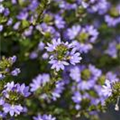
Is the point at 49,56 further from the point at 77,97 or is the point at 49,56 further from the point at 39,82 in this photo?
the point at 77,97

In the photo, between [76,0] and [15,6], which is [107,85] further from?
[15,6]

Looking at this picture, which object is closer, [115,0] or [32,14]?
[32,14]

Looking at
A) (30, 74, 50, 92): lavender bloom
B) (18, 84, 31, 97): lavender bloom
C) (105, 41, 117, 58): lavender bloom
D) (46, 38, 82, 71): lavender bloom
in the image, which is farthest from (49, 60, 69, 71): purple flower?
(105, 41, 117, 58): lavender bloom

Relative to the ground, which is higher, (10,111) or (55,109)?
(55,109)

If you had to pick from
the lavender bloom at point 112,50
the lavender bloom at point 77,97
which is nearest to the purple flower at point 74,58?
the lavender bloom at point 77,97

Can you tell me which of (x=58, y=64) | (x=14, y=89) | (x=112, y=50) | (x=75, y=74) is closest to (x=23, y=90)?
(x=14, y=89)

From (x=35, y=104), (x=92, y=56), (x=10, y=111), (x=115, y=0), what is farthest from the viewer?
(x=115, y=0)

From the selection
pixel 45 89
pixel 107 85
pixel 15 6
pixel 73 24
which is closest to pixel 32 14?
pixel 15 6

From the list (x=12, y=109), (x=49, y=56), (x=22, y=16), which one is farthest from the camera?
(x=22, y=16)

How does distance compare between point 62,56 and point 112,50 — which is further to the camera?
point 112,50

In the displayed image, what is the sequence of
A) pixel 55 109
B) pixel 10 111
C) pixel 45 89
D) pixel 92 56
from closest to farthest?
pixel 10 111, pixel 45 89, pixel 55 109, pixel 92 56

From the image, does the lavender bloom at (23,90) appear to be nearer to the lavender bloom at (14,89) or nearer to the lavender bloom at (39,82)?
the lavender bloom at (14,89)
